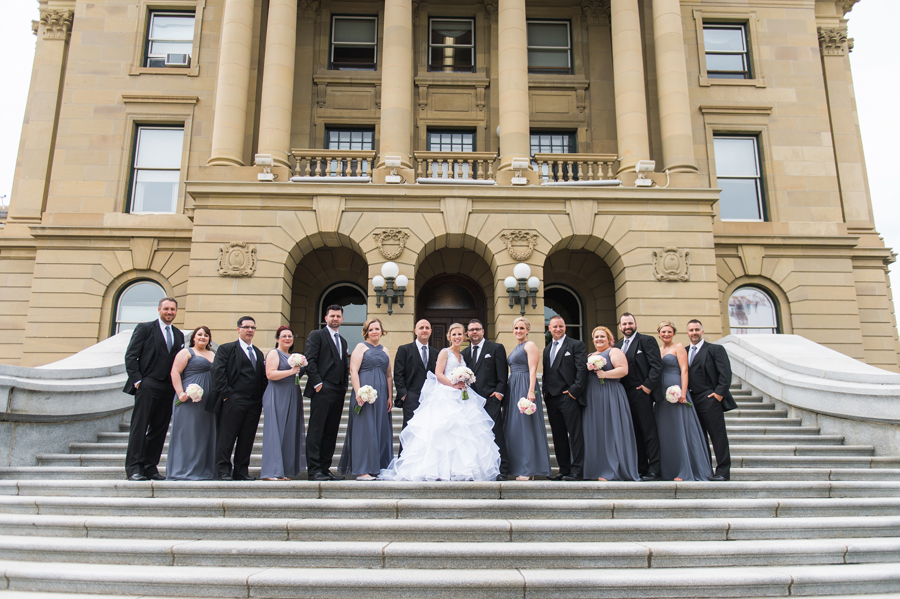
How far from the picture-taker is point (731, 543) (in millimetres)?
5898

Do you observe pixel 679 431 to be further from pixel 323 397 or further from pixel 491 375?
pixel 323 397

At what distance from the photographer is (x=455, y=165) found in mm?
16750

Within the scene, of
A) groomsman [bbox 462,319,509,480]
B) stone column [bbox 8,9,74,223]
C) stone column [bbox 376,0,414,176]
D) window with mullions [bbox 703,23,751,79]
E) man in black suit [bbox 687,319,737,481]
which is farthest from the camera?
window with mullions [bbox 703,23,751,79]

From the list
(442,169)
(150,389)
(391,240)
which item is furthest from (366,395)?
(442,169)

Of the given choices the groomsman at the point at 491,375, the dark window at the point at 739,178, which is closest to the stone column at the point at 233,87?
the groomsman at the point at 491,375

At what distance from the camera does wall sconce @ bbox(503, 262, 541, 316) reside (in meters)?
15.1

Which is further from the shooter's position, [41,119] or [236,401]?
[41,119]

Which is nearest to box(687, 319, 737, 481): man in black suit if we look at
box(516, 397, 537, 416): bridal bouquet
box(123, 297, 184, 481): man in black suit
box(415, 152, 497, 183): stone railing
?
box(516, 397, 537, 416): bridal bouquet

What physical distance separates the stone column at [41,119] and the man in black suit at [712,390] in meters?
19.7

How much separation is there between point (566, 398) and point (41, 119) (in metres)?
19.9

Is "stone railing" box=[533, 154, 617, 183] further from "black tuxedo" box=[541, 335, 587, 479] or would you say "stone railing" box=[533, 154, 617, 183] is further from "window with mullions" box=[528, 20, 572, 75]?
"black tuxedo" box=[541, 335, 587, 479]

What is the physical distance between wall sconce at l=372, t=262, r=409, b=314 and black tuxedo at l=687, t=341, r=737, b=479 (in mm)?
8107

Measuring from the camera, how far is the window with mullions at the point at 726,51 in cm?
2030

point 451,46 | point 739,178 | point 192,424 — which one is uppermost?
point 451,46
